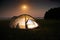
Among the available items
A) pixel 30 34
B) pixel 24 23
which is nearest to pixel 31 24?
pixel 24 23

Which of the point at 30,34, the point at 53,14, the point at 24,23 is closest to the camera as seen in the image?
the point at 30,34

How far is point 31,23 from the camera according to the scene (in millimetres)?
12984

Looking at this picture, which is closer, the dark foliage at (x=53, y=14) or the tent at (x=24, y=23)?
the tent at (x=24, y=23)

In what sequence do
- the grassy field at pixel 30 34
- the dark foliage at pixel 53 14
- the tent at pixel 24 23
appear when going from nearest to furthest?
the grassy field at pixel 30 34 < the tent at pixel 24 23 < the dark foliage at pixel 53 14

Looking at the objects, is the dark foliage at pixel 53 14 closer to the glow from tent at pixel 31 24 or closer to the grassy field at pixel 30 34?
the glow from tent at pixel 31 24

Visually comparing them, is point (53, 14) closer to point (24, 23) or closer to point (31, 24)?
point (31, 24)

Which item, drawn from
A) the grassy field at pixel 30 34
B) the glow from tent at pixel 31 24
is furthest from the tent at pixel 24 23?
the grassy field at pixel 30 34

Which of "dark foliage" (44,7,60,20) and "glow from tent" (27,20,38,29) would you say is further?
"dark foliage" (44,7,60,20)

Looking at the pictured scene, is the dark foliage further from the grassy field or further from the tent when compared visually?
the grassy field

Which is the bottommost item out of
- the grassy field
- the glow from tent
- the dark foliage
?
the grassy field

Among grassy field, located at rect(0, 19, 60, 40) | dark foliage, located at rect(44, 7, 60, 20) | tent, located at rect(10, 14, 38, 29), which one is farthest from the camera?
dark foliage, located at rect(44, 7, 60, 20)

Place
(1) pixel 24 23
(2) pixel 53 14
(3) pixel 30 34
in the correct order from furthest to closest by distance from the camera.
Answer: (2) pixel 53 14, (1) pixel 24 23, (3) pixel 30 34

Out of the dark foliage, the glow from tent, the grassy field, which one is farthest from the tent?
the dark foliage

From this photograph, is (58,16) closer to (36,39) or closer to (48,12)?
(48,12)
